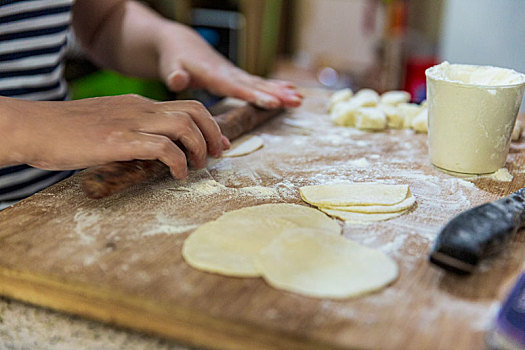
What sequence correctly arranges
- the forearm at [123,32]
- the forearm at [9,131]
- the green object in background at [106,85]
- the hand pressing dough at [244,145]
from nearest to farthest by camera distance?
the forearm at [9,131] < the hand pressing dough at [244,145] < the forearm at [123,32] < the green object in background at [106,85]

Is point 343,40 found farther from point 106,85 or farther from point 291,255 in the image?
point 291,255

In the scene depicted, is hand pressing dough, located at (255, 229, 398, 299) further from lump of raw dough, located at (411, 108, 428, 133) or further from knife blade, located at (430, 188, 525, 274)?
lump of raw dough, located at (411, 108, 428, 133)

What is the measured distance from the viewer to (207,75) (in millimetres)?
1420

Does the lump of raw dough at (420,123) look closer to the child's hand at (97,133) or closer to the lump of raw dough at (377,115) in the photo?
the lump of raw dough at (377,115)

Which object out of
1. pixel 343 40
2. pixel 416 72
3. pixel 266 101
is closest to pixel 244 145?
pixel 266 101

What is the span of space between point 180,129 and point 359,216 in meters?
0.36

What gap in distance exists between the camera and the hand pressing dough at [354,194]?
34.9 inches

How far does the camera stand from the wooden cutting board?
23.1 inches

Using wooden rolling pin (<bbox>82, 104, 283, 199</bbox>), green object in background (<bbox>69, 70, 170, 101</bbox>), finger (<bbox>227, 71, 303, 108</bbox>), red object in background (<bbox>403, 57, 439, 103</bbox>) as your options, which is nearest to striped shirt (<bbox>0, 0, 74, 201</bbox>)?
wooden rolling pin (<bbox>82, 104, 283, 199</bbox>)

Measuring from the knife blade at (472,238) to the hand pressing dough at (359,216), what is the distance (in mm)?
151

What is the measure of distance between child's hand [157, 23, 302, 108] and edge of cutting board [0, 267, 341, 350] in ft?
2.62

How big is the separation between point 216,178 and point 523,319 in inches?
24.2

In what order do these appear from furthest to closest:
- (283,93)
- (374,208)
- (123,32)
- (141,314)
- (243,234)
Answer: (123,32)
(283,93)
(374,208)
(243,234)
(141,314)

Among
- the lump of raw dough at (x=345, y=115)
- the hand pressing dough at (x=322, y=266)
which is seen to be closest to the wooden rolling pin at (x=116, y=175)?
the hand pressing dough at (x=322, y=266)
